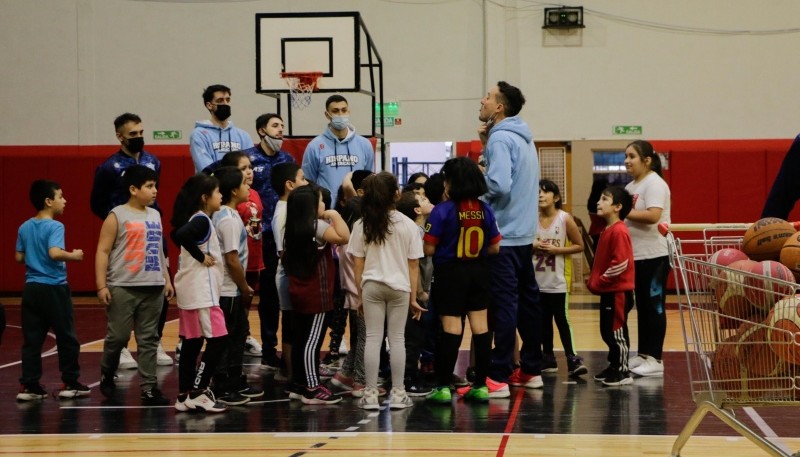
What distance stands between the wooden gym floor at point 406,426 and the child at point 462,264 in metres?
0.20

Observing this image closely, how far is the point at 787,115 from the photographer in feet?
46.9

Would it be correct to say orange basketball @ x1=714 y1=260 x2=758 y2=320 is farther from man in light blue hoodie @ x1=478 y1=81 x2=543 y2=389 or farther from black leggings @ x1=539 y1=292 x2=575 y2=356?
black leggings @ x1=539 y1=292 x2=575 y2=356

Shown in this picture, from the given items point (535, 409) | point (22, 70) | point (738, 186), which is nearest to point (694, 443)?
point (535, 409)

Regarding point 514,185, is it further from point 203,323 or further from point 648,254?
point 203,323

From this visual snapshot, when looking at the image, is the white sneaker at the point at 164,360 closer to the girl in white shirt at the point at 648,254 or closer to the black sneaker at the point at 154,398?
the black sneaker at the point at 154,398

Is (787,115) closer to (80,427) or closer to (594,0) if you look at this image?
(594,0)

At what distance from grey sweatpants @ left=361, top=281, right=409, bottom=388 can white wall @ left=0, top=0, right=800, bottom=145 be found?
29.5 ft

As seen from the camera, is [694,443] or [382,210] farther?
[382,210]

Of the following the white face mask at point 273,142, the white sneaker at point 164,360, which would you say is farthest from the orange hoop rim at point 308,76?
the white sneaker at point 164,360

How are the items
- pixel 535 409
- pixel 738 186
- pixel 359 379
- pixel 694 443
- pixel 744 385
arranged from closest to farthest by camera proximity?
1. pixel 744 385
2. pixel 694 443
3. pixel 535 409
4. pixel 359 379
5. pixel 738 186

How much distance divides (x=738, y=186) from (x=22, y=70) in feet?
36.0

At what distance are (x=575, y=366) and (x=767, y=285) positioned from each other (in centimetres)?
384

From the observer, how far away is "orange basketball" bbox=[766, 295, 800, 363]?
3.14m

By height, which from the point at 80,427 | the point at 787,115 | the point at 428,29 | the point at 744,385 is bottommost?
the point at 80,427
